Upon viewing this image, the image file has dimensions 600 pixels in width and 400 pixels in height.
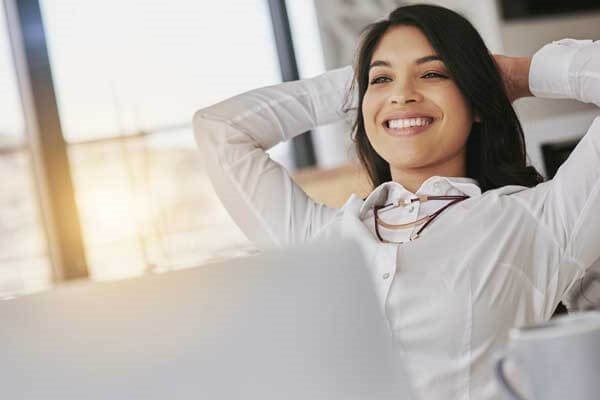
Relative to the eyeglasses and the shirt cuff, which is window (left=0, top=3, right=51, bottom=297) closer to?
the eyeglasses

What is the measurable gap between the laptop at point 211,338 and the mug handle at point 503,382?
0.13 meters

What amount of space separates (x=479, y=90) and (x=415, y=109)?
11cm

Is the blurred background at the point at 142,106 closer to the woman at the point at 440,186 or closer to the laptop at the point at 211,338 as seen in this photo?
the woman at the point at 440,186

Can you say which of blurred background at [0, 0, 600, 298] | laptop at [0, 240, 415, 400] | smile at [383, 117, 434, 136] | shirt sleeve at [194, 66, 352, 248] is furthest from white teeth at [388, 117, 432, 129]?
blurred background at [0, 0, 600, 298]

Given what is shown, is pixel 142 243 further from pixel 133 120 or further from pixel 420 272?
pixel 420 272

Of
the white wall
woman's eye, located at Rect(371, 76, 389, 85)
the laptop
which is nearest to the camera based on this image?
the laptop

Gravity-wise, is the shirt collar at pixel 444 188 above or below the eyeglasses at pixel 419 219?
above

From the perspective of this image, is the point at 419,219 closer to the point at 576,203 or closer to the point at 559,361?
the point at 576,203

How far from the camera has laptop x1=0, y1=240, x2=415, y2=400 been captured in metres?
0.67

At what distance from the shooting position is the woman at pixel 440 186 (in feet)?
4.07

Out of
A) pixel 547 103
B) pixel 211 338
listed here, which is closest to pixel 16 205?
pixel 547 103

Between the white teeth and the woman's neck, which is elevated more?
the white teeth

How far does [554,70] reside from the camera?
4.73 ft

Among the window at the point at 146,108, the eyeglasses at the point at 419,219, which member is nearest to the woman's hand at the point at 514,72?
the eyeglasses at the point at 419,219
